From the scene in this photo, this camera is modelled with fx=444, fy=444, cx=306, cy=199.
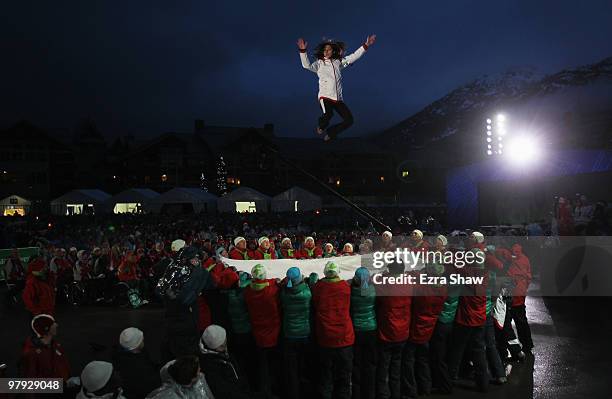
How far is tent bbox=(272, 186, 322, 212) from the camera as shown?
33.3m

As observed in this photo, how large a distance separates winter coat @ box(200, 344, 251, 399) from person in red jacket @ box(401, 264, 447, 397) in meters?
2.83

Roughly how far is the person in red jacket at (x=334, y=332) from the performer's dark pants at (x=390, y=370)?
46 cm

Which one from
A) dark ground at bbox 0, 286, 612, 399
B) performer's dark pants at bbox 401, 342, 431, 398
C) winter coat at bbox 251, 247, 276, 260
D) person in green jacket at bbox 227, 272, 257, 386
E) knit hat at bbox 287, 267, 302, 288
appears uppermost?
knit hat at bbox 287, 267, 302, 288

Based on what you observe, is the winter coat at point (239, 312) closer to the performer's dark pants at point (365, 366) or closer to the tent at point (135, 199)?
the performer's dark pants at point (365, 366)

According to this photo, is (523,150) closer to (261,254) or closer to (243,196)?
(261,254)

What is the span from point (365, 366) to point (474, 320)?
68.5 inches

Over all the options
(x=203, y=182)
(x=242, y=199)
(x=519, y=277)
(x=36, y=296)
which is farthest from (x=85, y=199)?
(x=519, y=277)

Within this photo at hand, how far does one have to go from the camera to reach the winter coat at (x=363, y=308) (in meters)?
6.07

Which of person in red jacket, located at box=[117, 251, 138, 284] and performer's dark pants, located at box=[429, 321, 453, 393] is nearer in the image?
performer's dark pants, located at box=[429, 321, 453, 393]

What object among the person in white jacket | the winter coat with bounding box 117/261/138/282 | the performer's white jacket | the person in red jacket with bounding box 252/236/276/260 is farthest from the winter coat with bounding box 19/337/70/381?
the winter coat with bounding box 117/261/138/282

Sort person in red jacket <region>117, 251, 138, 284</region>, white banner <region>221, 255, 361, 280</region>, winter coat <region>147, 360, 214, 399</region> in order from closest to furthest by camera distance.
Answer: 1. winter coat <region>147, 360, 214, 399</region>
2. white banner <region>221, 255, 361, 280</region>
3. person in red jacket <region>117, 251, 138, 284</region>

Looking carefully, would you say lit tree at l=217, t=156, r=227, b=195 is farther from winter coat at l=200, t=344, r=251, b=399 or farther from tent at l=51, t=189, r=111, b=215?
winter coat at l=200, t=344, r=251, b=399

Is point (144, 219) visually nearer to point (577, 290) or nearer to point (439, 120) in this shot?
point (577, 290)

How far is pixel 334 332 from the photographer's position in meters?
5.91
